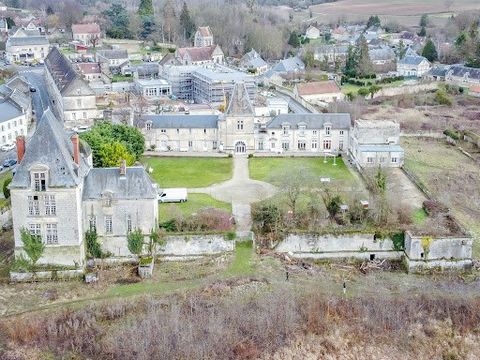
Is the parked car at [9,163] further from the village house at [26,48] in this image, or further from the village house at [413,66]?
the village house at [413,66]

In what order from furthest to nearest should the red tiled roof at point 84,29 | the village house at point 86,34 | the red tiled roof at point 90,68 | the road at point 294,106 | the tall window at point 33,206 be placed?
1. the red tiled roof at point 84,29
2. the village house at point 86,34
3. the red tiled roof at point 90,68
4. the road at point 294,106
5. the tall window at point 33,206

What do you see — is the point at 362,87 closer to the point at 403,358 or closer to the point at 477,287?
the point at 477,287

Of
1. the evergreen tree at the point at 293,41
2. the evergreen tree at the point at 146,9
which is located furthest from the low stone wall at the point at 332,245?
the evergreen tree at the point at 146,9

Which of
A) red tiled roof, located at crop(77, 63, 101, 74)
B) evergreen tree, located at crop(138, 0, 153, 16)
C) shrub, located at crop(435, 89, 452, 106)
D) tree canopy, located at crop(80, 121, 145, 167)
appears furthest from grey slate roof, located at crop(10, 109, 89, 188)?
evergreen tree, located at crop(138, 0, 153, 16)

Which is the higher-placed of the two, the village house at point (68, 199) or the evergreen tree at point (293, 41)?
the evergreen tree at point (293, 41)

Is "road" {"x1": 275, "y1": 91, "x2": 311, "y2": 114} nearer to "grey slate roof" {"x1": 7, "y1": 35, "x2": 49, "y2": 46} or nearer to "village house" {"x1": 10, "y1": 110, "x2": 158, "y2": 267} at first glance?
"village house" {"x1": 10, "y1": 110, "x2": 158, "y2": 267}

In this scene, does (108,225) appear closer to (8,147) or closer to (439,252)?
(439,252)
